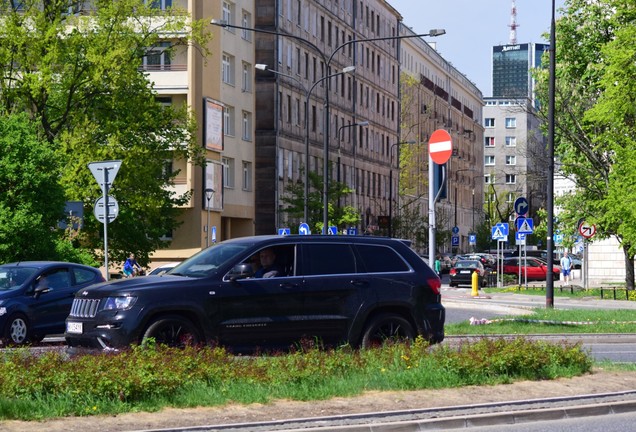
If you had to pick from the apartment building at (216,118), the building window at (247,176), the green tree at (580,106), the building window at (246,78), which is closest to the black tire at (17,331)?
the apartment building at (216,118)

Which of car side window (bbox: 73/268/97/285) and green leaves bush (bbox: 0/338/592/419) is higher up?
car side window (bbox: 73/268/97/285)

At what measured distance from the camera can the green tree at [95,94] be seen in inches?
1876

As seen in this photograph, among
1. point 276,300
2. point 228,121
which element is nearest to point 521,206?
point 276,300

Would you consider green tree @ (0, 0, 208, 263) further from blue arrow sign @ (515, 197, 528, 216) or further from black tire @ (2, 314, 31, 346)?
black tire @ (2, 314, 31, 346)

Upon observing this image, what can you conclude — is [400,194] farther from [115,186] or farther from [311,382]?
[311,382]

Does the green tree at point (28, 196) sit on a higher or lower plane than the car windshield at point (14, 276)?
higher

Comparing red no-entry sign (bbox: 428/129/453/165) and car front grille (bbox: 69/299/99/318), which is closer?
car front grille (bbox: 69/299/99/318)

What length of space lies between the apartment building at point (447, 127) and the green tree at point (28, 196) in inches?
2884

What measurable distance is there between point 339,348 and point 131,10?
35149mm

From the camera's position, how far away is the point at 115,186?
163 ft

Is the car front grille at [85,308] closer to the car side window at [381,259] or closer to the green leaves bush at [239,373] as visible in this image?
the green leaves bush at [239,373]

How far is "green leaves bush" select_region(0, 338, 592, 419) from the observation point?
12297mm

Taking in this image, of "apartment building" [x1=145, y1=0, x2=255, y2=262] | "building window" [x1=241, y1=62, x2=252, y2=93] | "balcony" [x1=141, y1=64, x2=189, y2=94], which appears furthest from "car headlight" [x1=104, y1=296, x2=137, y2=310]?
"building window" [x1=241, y1=62, x2=252, y2=93]

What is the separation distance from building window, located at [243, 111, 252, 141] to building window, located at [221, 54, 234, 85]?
3.94 meters
